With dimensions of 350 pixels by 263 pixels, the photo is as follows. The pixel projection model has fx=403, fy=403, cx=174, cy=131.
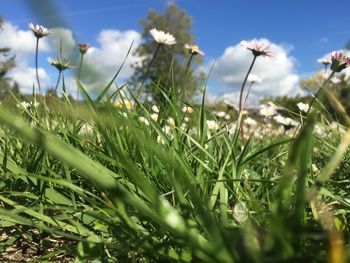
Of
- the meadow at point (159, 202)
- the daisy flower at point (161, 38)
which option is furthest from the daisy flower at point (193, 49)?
the meadow at point (159, 202)

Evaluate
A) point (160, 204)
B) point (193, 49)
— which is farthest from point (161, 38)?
point (160, 204)

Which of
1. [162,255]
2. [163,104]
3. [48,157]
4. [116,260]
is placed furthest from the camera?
[163,104]

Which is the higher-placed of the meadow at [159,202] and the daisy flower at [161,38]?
the daisy flower at [161,38]

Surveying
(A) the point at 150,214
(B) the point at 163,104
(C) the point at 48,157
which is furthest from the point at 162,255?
(B) the point at 163,104

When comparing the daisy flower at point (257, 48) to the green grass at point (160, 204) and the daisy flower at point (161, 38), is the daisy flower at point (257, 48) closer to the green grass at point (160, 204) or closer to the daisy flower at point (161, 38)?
the daisy flower at point (161, 38)

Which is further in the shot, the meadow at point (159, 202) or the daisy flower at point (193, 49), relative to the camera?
the daisy flower at point (193, 49)

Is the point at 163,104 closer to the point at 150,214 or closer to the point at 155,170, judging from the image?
the point at 155,170

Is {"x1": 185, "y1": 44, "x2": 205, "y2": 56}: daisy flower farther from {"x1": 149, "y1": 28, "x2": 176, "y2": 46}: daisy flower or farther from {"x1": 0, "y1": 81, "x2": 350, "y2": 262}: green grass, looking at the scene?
{"x1": 0, "y1": 81, "x2": 350, "y2": 262}: green grass
